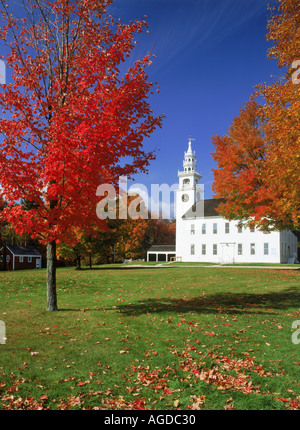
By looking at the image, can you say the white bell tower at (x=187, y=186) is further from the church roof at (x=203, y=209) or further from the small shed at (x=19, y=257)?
the small shed at (x=19, y=257)

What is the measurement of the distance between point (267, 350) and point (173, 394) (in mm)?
3210

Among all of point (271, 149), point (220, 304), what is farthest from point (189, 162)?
point (220, 304)

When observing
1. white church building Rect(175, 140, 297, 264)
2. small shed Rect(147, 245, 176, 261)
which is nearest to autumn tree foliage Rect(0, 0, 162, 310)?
white church building Rect(175, 140, 297, 264)

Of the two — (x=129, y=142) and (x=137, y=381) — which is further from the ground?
(x=129, y=142)

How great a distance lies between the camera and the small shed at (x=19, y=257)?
167 ft

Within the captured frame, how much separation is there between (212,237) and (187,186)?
11288 millimetres

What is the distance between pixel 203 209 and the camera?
55312 millimetres

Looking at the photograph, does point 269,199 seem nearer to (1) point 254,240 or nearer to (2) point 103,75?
(2) point 103,75

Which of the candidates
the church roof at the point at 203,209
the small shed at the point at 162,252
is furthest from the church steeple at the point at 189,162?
the small shed at the point at 162,252

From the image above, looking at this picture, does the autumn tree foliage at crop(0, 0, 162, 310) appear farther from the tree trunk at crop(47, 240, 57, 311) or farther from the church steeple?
the church steeple

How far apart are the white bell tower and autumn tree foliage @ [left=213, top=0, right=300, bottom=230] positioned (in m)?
31.4

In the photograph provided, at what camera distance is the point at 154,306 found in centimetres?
1266

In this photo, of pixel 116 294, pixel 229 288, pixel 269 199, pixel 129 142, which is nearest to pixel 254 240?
pixel 269 199

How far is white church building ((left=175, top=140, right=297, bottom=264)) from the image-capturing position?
4869cm
